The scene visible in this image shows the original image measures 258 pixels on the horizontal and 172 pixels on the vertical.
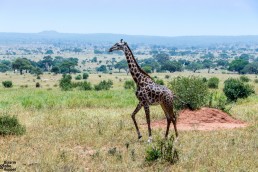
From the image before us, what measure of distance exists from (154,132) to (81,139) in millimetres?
Answer: 3029

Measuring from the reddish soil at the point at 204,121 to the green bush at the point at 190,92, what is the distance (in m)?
0.44

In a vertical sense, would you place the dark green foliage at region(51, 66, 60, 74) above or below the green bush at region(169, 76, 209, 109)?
below

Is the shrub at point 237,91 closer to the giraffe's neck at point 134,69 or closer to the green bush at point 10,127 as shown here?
the giraffe's neck at point 134,69

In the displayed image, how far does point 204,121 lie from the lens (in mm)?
18312

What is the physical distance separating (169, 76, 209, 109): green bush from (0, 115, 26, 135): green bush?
25.9ft

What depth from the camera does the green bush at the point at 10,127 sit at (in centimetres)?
1500

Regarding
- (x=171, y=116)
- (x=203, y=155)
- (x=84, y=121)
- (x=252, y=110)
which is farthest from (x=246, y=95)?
(x=203, y=155)

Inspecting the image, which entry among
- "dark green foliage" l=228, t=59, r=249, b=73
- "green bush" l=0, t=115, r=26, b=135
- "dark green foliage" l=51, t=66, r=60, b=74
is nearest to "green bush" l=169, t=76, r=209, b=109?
"green bush" l=0, t=115, r=26, b=135

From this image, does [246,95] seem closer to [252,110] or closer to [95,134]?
[252,110]

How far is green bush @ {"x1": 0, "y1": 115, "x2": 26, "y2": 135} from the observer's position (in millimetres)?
15000

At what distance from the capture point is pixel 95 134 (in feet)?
50.1

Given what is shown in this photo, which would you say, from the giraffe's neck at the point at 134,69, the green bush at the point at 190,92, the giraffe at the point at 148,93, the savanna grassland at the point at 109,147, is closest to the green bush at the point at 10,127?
the savanna grassland at the point at 109,147

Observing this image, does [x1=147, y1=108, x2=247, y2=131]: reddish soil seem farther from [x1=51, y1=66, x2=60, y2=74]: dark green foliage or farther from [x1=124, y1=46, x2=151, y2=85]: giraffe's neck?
[x1=51, y1=66, x2=60, y2=74]: dark green foliage

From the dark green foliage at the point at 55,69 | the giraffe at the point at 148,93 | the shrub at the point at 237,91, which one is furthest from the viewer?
the dark green foliage at the point at 55,69
